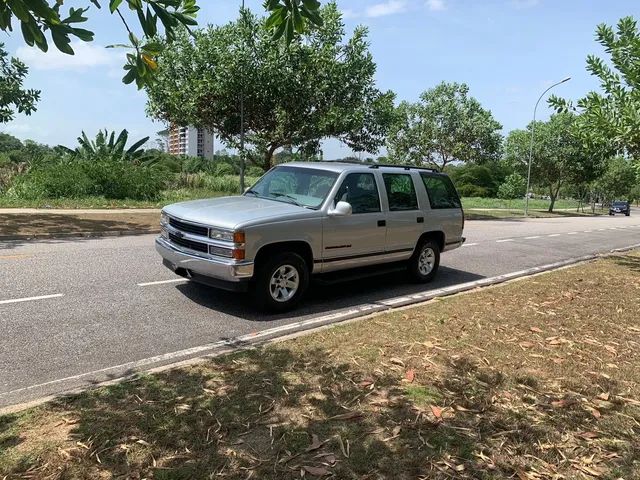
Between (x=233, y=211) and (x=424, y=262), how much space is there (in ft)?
12.0

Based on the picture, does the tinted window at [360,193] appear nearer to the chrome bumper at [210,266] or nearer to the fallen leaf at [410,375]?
the chrome bumper at [210,266]

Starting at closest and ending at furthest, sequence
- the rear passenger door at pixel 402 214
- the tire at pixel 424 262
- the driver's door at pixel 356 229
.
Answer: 1. the driver's door at pixel 356 229
2. the rear passenger door at pixel 402 214
3. the tire at pixel 424 262

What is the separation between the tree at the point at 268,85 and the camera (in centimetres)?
1875

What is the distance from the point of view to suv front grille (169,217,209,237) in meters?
5.92

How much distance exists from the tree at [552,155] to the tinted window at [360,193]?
36798 millimetres

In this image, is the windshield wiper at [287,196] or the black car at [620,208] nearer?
the windshield wiper at [287,196]

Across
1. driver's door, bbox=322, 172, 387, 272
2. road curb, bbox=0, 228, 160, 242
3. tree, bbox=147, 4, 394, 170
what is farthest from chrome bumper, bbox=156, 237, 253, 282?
→ tree, bbox=147, 4, 394, 170

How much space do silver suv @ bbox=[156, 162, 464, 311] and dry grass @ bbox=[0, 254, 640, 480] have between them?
1151 millimetres

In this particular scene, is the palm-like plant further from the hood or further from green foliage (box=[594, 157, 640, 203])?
green foliage (box=[594, 157, 640, 203])

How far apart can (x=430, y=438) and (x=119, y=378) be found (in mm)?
2436

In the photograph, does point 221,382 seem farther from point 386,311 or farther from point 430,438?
point 386,311

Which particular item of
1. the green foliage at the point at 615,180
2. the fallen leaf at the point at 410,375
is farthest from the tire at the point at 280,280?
the green foliage at the point at 615,180

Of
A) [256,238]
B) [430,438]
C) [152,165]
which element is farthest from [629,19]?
[152,165]

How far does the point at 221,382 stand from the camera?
3.97 meters
